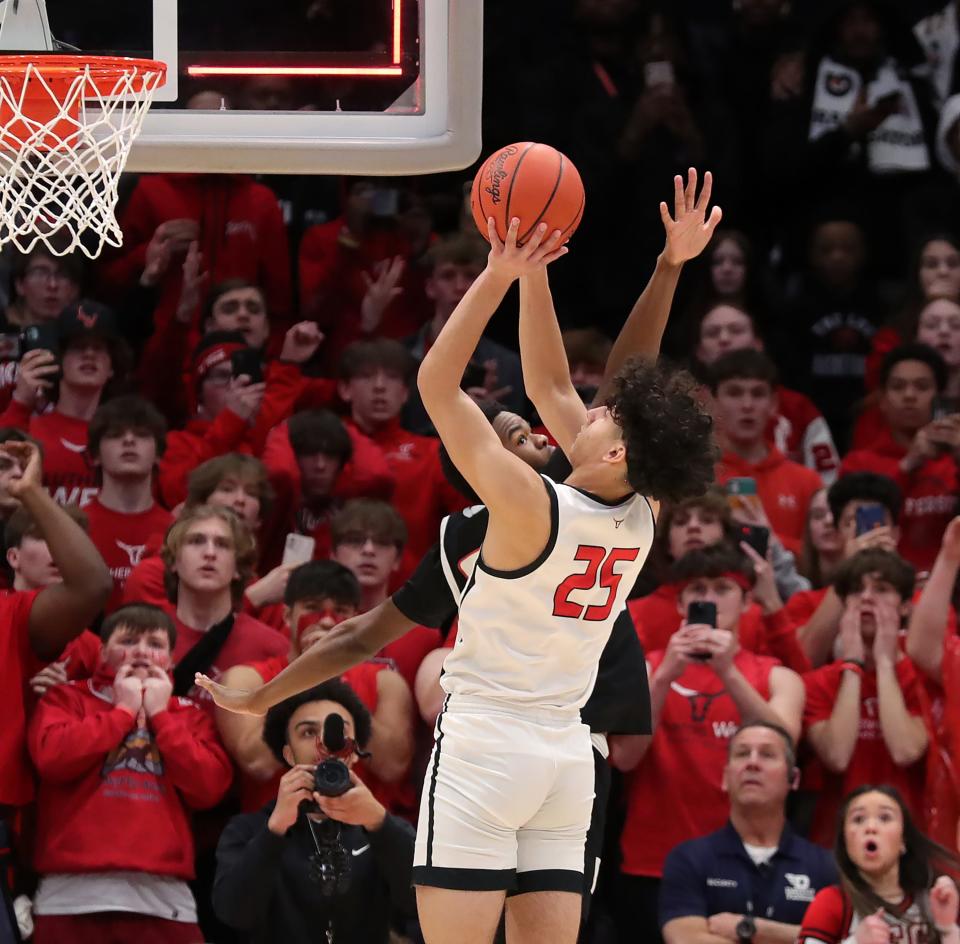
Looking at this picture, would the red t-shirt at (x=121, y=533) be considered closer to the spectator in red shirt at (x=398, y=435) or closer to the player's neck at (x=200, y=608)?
the player's neck at (x=200, y=608)

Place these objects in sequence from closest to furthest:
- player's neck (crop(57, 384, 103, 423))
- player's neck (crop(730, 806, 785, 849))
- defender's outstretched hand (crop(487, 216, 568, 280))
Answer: defender's outstretched hand (crop(487, 216, 568, 280))
player's neck (crop(730, 806, 785, 849))
player's neck (crop(57, 384, 103, 423))

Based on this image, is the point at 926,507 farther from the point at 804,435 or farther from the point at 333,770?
the point at 333,770

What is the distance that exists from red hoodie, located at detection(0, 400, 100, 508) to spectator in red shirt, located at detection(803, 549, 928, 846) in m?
3.14

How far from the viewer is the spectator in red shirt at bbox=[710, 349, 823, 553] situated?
8.57 m

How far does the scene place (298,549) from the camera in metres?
7.67

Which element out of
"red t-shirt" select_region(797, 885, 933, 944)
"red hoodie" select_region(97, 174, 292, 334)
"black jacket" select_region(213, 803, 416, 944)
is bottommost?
"red t-shirt" select_region(797, 885, 933, 944)

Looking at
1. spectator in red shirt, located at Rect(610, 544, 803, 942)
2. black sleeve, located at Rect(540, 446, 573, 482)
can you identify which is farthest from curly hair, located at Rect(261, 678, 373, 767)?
black sleeve, located at Rect(540, 446, 573, 482)

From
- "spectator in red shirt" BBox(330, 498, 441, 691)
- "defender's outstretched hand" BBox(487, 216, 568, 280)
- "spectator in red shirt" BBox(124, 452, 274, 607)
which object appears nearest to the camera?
"defender's outstretched hand" BBox(487, 216, 568, 280)

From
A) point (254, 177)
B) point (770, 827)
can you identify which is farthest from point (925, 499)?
point (254, 177)

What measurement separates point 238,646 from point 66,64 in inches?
99.8

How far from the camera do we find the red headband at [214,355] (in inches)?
340

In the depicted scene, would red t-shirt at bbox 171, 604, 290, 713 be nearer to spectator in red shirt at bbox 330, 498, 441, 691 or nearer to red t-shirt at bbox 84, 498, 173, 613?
spectator in red shirt at bbox 330, 498, 441, 691

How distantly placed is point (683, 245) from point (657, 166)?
4.79 meters

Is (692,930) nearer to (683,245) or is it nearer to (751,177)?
(683,245)
